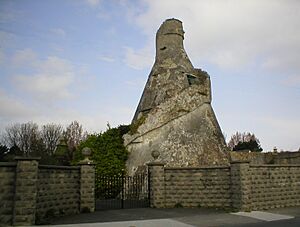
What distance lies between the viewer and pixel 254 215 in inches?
565

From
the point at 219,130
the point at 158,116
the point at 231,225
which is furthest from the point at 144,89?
the point at 231,225

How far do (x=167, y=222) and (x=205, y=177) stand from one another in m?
5.41

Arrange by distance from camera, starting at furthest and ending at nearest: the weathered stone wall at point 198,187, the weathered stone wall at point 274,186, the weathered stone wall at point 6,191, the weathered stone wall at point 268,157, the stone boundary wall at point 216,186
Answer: the weathered stone wall at point 268,157
the weathered stone wall at point 198,187
the weathered stone wall at point 274,186
the stone boundary wall at point 216,186
the weathered stone wall at point 6,191

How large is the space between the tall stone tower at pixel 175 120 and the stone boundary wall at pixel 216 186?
4.50m

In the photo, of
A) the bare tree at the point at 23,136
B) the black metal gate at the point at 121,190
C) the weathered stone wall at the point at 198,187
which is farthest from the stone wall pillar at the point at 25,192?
the bare tree at the point at 23,136

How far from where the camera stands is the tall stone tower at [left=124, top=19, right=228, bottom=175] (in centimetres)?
2273

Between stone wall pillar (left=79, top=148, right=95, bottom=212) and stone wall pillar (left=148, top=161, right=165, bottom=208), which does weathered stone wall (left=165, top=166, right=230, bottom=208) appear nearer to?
stone wall pillar (left=148, top=161, right=165, bottom=208)

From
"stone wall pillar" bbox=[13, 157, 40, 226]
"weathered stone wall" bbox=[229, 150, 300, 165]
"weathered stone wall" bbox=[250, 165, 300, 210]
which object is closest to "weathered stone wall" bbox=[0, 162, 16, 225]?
"stone wall pillar" bbox=[13, 157, 40, 226]

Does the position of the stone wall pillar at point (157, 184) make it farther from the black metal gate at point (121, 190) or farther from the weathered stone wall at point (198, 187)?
the black metal gate at point (121, 190)

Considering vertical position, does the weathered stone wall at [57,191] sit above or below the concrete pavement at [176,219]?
above

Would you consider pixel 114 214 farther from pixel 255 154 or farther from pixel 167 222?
pixel 255 154

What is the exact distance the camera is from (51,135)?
171 feet

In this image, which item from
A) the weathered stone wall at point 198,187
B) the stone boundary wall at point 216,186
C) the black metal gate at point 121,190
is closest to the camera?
the stone boundary wall at point 216,186

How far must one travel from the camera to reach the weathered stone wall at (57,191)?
12.9m
